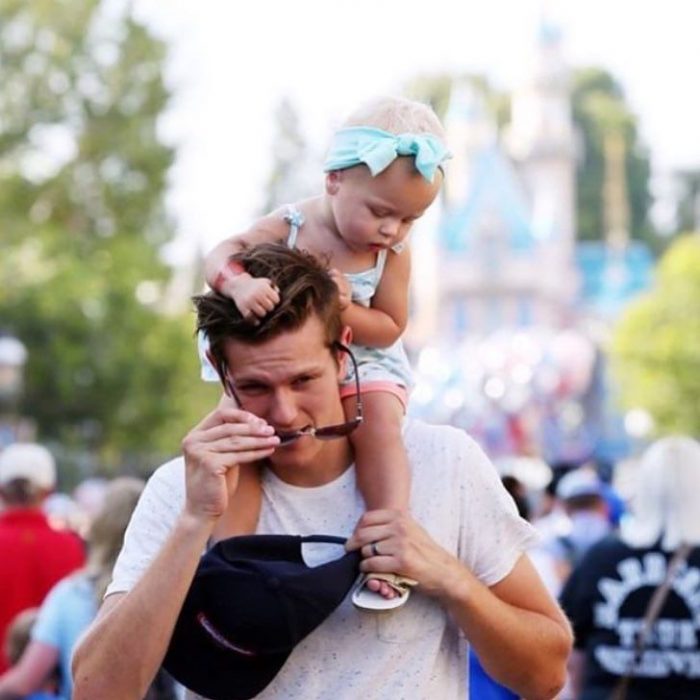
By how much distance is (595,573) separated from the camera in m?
6.96

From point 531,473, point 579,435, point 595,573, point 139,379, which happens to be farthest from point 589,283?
point 595,573

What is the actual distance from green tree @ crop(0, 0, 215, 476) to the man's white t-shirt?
36.7 m

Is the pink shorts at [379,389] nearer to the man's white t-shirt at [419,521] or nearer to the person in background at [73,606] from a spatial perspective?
the man's white t-shirt at [419,521]

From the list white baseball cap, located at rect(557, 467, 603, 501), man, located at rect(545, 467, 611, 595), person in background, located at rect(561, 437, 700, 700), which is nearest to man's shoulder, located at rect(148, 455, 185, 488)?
person in background, located at rect(561, 437, 700, 700)

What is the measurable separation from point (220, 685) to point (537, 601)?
0.65 m

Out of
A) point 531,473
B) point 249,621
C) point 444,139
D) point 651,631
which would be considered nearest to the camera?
point 249,621

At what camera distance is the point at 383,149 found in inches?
157

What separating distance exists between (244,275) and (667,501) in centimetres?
358

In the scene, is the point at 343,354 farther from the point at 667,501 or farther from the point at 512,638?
the point at 667,501

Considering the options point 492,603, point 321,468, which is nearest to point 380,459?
point 321,468

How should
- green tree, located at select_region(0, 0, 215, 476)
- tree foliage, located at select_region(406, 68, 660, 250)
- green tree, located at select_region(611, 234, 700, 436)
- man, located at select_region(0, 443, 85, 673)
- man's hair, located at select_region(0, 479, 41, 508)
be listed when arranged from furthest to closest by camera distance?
tree foliage, located at select_region(406, 68, 660, 250) → green tree, located at select_region(611, 234, 700, 436) → green tree, located at select_region(0, 0, 215, 476) → man's hair, located at select_region(0, 479, 41, 508) → man, located at select_region(0, 443, 85, 673)

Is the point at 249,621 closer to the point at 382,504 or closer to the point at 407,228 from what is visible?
the point at 382,504

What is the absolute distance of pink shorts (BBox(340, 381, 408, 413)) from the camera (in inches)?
158

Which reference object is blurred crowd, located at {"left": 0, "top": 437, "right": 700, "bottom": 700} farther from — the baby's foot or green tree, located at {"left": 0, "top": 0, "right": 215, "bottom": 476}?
green tree, located at {"left": 0, "top": 0, "right": 215, "bottom": 476}
